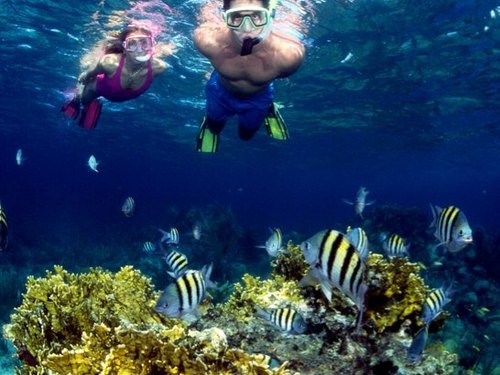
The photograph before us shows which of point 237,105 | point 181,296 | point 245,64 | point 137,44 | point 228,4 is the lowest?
point 181,296

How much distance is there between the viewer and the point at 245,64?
282 inches

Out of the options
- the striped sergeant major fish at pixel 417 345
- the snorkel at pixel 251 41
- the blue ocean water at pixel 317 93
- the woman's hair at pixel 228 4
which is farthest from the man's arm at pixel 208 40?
the blue ocean water at pixel 317 93

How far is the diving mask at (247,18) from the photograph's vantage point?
5.90m

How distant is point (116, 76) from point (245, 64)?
3196 mm

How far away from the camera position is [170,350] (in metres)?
2.88

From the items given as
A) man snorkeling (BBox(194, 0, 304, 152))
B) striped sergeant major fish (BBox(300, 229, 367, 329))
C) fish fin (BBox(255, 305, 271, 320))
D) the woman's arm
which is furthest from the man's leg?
striped sergeant major fish (BBox(300, 229, 367, 329))

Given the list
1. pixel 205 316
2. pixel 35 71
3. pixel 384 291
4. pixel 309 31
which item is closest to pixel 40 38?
pixel 35 71

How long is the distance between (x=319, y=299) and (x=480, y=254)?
19.5m

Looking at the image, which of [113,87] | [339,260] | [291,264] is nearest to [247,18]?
[291,264]

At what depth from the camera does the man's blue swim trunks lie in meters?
8.03

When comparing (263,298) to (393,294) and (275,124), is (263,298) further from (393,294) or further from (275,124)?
(275,124)

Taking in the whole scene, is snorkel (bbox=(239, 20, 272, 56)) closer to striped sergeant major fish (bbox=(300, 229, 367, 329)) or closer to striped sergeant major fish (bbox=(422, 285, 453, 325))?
striped sergeant major fish (bbox=(300, 229, 367, 329))

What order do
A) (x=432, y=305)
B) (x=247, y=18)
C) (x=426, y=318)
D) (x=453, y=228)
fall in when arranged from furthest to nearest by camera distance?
(x=247, y=18)
(x=453, y=228)
(x=426, y=318)
(x=432, y=305)

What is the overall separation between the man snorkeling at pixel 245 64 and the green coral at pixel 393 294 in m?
3.79
